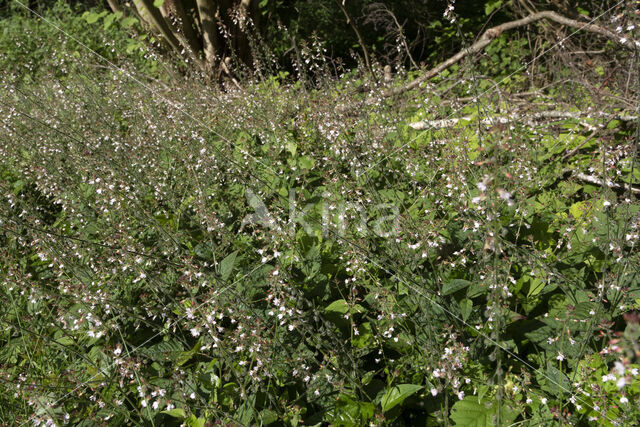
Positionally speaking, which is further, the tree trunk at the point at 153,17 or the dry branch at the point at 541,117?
the tree trunk at the point at 153,17

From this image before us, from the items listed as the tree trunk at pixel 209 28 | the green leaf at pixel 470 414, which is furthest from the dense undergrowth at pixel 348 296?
the tree trunk at pixel 209 28

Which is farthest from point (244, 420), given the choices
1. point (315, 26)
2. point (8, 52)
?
point (8, 52)

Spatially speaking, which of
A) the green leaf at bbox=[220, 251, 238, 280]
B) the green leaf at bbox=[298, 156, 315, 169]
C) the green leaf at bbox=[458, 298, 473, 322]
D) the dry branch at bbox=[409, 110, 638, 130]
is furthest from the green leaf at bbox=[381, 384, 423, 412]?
the green leaf at bbox=[298, 156, 315, 169]

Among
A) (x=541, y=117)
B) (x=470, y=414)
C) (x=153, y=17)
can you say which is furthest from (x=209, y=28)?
(x=470, y=414)

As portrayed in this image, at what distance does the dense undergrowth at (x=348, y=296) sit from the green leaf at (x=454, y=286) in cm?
1

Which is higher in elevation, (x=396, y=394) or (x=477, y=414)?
(x=396, y=394)

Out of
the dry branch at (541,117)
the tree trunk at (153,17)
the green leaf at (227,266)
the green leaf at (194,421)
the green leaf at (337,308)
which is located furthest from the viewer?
the tree trunk at (153,17)

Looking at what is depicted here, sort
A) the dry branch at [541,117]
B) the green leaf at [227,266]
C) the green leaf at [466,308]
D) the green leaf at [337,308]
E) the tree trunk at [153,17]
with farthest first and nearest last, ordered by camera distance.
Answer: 1. the tree trunk at [153,17]
2. the dry branch at [541,117]
3. the green leaf at [227,266]
4. the green leaf at [337,308]
5. the green leaf at [466,308]

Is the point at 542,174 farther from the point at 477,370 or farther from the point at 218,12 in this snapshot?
the point at 218,12

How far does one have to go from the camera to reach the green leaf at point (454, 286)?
6.91 ft

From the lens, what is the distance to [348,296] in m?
2.49

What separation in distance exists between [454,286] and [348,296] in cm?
62

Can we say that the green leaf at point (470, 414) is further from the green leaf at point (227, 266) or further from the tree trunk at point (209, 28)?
the tree trunk at point (209, 28)

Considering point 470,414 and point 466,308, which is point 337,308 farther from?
point 470,414
